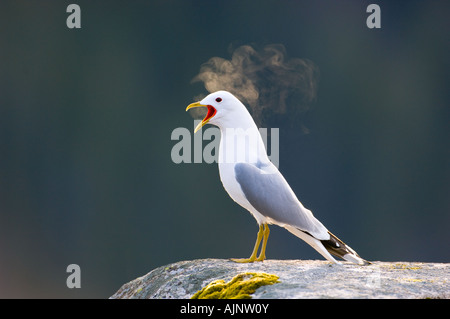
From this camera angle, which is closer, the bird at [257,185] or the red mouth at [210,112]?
the bird at [257,185]

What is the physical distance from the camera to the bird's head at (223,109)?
477 centimetres

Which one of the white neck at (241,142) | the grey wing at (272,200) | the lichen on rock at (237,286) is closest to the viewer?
the lichen on rock at (237,286)

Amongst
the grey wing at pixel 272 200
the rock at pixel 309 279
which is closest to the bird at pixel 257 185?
the grey wing at pixel 272 200

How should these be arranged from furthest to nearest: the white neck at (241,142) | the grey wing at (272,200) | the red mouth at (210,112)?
the red mouth at (210,112) < the white neck at (241,142) < the grey wing at (272,200)

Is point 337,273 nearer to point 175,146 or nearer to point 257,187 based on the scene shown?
point 257,187

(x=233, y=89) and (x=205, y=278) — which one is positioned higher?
(x=233, y=89)

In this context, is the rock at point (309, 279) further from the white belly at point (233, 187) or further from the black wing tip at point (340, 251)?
the white belly at point (233, 187)

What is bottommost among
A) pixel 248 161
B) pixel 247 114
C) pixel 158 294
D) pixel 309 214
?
pixel 158 294

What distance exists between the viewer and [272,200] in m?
4.54

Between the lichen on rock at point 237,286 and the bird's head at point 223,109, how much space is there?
144 centimetres

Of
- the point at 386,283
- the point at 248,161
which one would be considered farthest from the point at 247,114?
the point at 386,283

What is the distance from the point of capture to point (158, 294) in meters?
4.18

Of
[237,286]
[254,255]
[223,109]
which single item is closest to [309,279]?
[237,286]
